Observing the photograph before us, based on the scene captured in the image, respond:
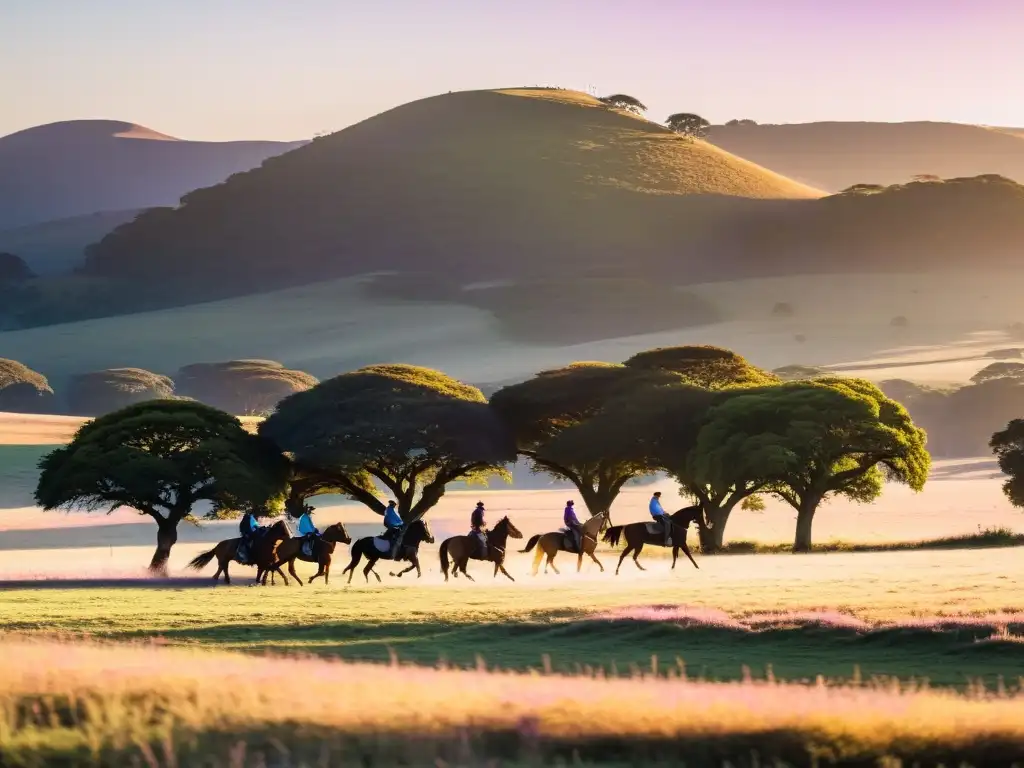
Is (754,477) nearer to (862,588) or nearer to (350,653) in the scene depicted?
(862,588)

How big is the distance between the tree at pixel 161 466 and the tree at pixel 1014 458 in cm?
3969

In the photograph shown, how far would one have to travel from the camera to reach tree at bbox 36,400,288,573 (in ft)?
211

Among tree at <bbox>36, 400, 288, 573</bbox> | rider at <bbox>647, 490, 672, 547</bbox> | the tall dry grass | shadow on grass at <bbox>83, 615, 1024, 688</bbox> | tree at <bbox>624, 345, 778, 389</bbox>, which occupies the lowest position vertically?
shadow on grass at <bbox>83, 615, 1024, 688</bbox>

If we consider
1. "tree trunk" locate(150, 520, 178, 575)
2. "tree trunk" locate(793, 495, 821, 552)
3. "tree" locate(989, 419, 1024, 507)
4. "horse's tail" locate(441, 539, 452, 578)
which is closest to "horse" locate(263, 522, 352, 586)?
"horse's tail" locate(441, 539, 452, 578)

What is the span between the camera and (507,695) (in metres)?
16.0

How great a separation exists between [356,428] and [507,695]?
58454 millimetres

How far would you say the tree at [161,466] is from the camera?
2527 inches

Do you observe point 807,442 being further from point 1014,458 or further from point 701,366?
point 1014,458

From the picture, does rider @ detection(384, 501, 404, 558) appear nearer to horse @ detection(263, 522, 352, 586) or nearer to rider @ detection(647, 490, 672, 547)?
horse @ detection(263, 522, 352, 586)

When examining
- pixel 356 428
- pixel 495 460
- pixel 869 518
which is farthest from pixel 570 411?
pixel 869 518

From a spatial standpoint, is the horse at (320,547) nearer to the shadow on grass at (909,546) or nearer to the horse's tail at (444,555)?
the horse's tail at (444,555)

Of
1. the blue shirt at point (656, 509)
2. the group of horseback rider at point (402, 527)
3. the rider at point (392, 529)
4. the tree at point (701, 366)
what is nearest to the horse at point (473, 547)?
the group of horseback rider at point (402, 527)

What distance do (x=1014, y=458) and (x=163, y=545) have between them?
152 ft

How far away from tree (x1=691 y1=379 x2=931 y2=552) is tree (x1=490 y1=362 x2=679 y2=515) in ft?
22.5
